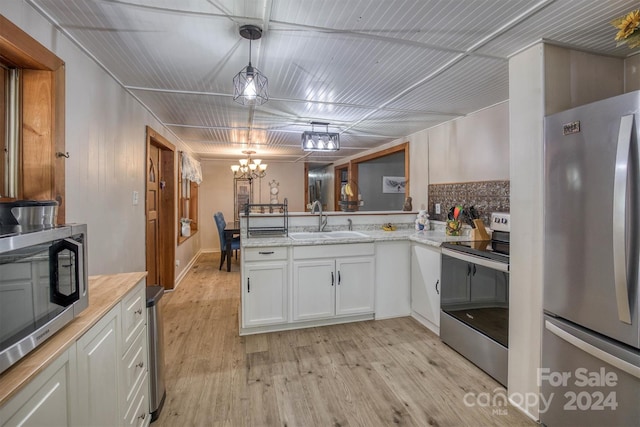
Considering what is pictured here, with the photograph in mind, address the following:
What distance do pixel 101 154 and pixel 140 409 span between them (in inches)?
65.8

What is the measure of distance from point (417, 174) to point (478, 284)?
2.10 meters

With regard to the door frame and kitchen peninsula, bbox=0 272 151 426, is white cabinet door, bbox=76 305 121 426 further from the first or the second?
the door frame

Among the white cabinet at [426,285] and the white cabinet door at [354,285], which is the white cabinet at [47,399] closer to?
the white cabinet door at [354,285]

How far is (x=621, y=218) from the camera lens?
1.28m

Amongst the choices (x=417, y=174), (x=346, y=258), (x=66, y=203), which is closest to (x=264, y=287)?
(x=346, y=258)

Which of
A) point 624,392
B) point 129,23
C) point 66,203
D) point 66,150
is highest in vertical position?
point 129,23

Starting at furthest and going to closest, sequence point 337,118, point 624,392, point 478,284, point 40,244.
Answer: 1. point 337,118
2. point 478,284
3. point 624,392
4. point 40,244

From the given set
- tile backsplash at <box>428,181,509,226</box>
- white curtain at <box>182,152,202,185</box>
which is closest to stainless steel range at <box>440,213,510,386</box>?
tile backsplash at <box>428,181,509,226</box>

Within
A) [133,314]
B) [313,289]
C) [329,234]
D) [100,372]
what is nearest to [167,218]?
[329,234]

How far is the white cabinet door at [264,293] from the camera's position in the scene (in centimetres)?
275

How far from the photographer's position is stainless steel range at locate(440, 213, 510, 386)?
204 centimetres

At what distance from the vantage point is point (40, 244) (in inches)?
37.0

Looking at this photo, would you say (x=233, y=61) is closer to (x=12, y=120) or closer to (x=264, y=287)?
(x=12, y=120)

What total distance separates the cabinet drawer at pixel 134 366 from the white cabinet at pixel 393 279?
2.14 meters
